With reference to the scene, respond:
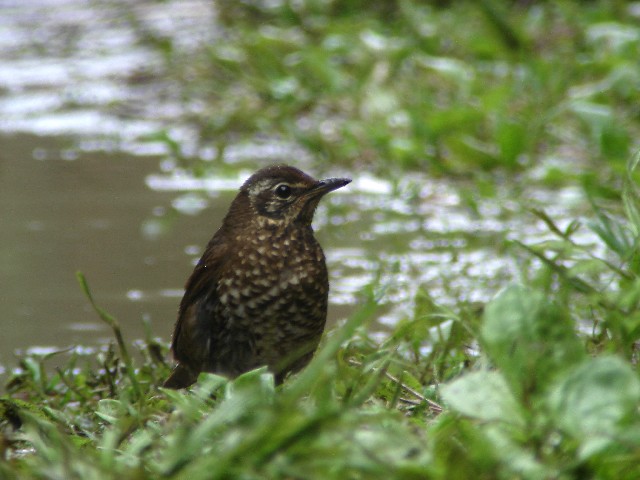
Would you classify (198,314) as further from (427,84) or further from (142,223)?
(427,84)

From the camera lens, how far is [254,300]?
3568 mm

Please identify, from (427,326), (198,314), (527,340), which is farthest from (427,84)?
(527,340)

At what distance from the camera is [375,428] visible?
7.47 ft

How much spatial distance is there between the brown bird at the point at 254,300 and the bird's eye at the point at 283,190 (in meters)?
0.05

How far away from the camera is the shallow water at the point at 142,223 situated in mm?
4859

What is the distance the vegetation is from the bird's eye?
56 centimetres

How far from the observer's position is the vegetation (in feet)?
6.91

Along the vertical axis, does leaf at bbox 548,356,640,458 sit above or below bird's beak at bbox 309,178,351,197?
above

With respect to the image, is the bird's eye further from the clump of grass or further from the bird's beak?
the clump of grass

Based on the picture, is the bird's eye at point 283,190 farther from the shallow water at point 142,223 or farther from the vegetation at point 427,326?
the shallow water at point 142,223

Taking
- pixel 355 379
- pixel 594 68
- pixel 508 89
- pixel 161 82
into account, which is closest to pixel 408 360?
pixel 355 379

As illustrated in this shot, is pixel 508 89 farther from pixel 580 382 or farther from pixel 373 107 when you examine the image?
pixel 580 382

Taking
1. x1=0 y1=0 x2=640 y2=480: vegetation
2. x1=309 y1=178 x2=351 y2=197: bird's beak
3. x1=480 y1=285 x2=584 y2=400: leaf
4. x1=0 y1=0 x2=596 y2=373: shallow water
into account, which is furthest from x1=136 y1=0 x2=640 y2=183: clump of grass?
x1=480 y1=285 x2=584 y2=400: leaf

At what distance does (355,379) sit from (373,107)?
481 centimetres
